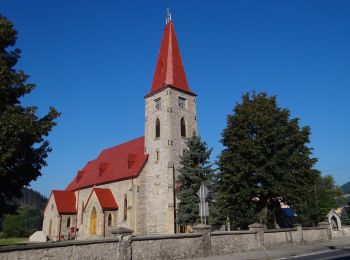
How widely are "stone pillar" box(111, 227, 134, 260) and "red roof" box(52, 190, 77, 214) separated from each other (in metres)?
31.2

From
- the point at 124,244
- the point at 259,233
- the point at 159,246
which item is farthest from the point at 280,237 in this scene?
the point at 124,244

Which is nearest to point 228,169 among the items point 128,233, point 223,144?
point 223,144

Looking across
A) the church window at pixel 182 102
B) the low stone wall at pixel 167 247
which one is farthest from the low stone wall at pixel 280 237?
the church window at pixel 182 102

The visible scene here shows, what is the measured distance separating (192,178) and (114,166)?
14.6 metres

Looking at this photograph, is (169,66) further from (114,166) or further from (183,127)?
(114,166)

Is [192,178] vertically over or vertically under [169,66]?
under

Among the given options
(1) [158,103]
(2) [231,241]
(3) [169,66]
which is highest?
(3) [169,66]

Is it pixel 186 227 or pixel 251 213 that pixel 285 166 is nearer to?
pixel 251 213

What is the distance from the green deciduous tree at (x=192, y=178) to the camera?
95.1ft

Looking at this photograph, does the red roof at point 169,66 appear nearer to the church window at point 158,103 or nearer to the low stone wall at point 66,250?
the church window at point 158,103

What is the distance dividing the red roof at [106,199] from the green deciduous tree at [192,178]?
8.59 metres

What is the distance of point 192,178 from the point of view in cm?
2964

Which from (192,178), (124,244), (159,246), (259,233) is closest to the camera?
(124,244)

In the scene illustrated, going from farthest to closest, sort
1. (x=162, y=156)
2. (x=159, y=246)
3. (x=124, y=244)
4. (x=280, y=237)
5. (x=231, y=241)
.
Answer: (x=162, y=156) → (x=280, y=237) → (x=231, y=241) → (x=159, y=246) → (x=124, y=244)
